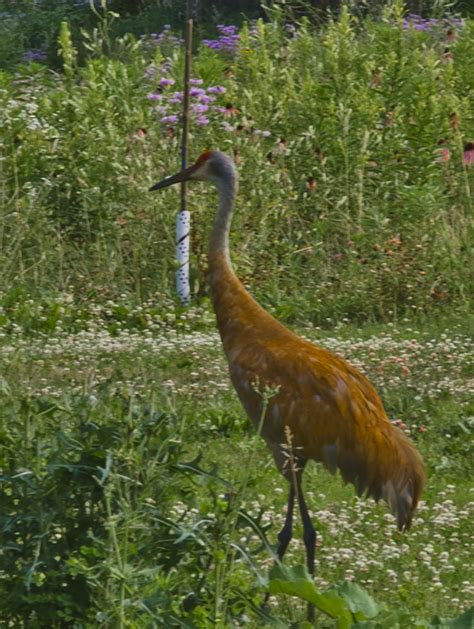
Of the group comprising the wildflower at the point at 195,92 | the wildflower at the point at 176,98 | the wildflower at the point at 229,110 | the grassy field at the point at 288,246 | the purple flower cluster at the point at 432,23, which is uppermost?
the purple flower cluster at the point at 432,23

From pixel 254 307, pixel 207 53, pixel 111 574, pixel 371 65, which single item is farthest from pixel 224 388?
pixel 207 53

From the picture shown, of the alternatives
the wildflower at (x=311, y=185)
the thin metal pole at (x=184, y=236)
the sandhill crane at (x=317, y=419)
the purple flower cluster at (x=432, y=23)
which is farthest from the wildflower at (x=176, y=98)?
the sandhill crane at (x=317, y=419)

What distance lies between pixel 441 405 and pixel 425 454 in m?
0.63

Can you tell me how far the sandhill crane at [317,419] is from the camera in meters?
6.04

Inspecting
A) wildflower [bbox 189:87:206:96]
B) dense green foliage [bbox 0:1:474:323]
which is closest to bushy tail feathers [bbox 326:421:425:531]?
dense green foliage [bbox 0:1:474:323]

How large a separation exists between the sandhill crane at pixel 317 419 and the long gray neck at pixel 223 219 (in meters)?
0.53

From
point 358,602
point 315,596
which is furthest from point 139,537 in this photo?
point 358,602

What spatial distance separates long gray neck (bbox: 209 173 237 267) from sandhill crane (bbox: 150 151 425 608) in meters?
0.53

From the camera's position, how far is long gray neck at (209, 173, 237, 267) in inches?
274

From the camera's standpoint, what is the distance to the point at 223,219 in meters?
7.18

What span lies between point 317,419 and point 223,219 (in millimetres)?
1401

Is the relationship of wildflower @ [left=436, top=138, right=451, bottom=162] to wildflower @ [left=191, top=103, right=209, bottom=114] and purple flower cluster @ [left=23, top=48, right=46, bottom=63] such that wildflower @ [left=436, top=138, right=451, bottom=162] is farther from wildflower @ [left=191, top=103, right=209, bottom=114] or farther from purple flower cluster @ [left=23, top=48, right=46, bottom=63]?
purple flower cluster @ [left=23, top=48, right=46, bottom=63]

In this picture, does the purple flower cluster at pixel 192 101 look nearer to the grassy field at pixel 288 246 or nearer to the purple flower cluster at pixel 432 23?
the grassy field at pixel 288 246

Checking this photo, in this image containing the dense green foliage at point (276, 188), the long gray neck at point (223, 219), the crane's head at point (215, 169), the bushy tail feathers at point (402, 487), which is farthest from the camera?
the dense green foliage at point (276, 188)
